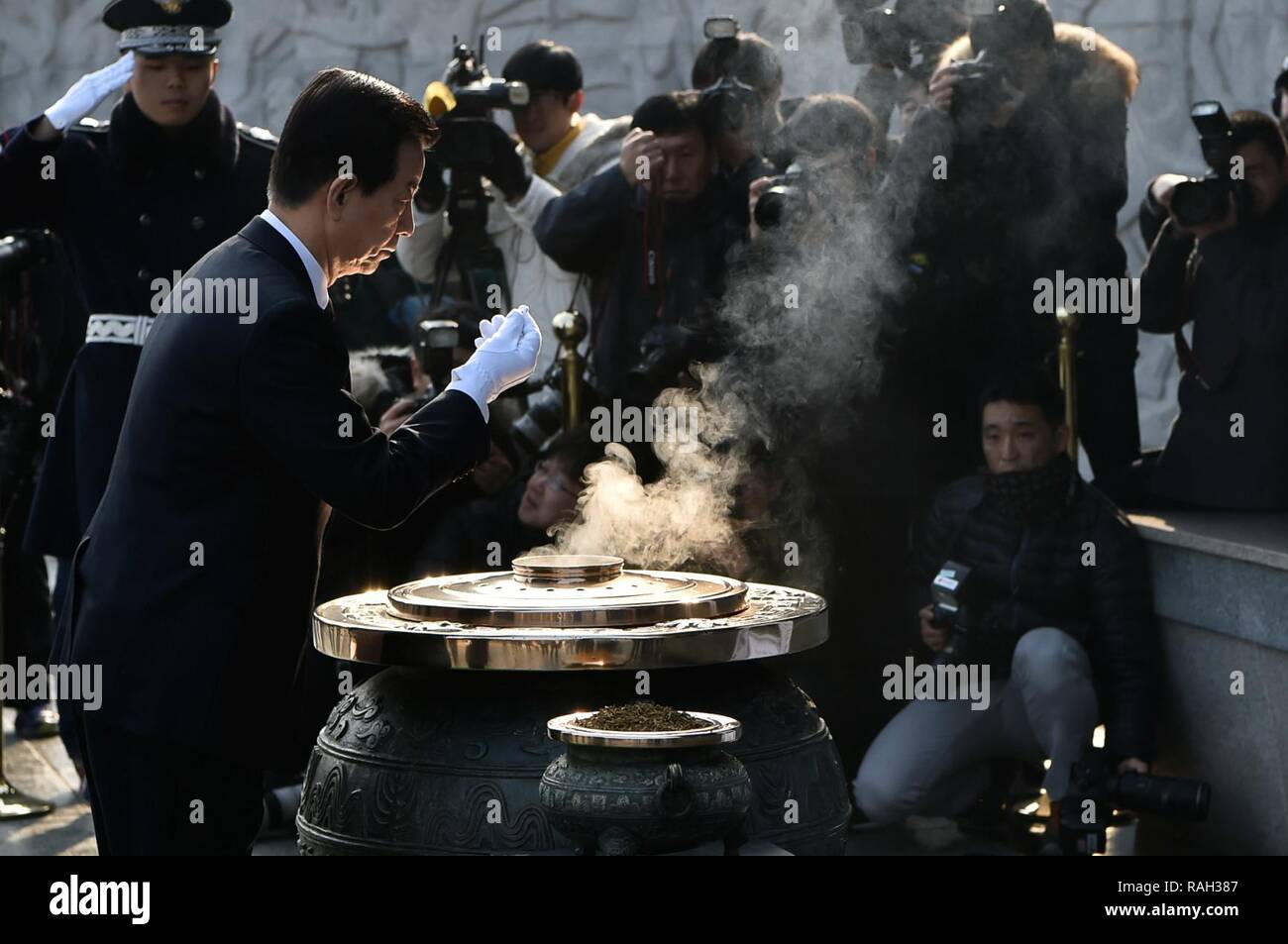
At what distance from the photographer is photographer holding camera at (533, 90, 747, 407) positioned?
491cm

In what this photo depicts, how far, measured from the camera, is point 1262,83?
29.4 feet

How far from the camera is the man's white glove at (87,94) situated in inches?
175

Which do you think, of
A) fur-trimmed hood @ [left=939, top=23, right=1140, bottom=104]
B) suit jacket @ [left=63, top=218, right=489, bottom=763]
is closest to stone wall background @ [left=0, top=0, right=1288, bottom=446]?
fur-trimmed hood @ [left=939, top=23, right=1140, bottom=104]

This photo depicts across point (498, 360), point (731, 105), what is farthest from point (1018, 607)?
point (498, 360)

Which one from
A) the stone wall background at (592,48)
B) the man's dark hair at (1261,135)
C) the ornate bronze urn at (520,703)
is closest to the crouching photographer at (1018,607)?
the man's dark hair at (1261,135)

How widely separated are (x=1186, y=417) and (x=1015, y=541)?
65 centimetres

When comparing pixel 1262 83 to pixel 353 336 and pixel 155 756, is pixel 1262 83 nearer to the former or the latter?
pixel 353 336

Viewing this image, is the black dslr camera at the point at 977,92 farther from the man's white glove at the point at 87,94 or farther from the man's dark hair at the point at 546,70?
the man's white glove at the point at 87,94

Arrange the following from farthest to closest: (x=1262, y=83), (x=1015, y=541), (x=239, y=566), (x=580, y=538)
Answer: (x=1262, y=83)
(x=1015, y=541)
(x=580, y=538)
(x=239, y=566)

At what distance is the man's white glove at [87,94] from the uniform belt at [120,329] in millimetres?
467

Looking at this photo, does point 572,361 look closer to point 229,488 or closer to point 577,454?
point 577,454

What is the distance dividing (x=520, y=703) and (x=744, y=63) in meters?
2.86

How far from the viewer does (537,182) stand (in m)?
5.47
